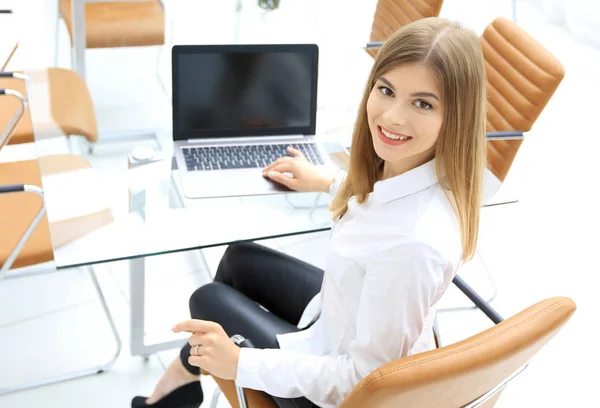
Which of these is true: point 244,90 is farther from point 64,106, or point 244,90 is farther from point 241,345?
point 241,345

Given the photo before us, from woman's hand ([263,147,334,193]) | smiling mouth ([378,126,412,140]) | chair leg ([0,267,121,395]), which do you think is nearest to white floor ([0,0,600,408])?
chair leg ([0,267,121,395])

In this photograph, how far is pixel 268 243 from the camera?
9.52 ft

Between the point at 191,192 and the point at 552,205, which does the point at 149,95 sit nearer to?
the point at 191,192

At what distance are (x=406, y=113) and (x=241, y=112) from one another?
81cm

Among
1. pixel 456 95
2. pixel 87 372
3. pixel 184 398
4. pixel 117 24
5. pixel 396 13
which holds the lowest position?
pixel 87 372

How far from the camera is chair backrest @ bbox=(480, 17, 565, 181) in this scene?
2.28 meters

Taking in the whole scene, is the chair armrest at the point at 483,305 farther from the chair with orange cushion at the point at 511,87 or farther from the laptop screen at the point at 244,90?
the laptop screen at the point at 244,90

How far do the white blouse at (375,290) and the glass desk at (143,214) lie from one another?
30 centimetres

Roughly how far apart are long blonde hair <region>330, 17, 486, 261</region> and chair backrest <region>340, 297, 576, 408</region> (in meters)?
0.23

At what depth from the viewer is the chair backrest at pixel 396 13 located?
113 inches

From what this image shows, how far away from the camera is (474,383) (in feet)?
4.02

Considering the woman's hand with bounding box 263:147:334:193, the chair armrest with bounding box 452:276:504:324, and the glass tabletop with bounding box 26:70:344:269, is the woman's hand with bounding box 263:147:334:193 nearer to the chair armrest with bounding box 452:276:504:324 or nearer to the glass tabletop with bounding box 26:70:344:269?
the glass tabletop with bounding box 26:70:344:269

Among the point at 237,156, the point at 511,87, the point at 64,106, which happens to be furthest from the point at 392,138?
the point at 64,106

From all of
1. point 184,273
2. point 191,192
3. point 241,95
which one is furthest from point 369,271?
point 184,273
